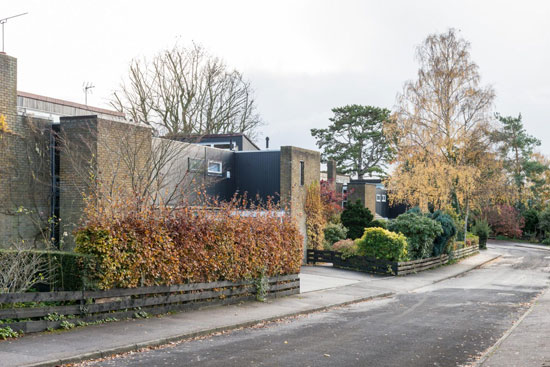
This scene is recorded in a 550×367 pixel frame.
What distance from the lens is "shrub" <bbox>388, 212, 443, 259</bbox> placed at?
30.9m

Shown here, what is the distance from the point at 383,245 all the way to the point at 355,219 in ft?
26.4

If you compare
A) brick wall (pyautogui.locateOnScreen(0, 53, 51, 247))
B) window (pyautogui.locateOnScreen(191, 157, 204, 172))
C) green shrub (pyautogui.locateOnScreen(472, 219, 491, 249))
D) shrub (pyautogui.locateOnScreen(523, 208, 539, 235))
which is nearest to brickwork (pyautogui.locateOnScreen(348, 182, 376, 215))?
green shrub (pyautogui.locateOnScreen(472, 219, 491, 249))

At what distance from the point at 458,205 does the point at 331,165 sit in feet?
32.9

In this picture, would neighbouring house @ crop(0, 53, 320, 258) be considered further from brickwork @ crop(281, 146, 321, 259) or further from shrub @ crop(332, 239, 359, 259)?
brickwork @ crop(281, 146, 321, 259)

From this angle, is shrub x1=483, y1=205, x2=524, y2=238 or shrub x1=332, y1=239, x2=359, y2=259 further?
shrub x1=483, y1=205, x2=524, y2=238

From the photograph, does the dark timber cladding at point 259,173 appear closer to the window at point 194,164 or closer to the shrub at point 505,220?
the window at point 194,164

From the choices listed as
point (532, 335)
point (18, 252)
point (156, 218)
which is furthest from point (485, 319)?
point (18, 252)

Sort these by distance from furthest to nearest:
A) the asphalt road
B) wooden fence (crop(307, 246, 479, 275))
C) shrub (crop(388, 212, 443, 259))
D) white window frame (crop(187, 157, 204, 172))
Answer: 1. shrub (crop(388, 212, 443, 259))
2. white window frame (crop(187, 157, 204, 172))
3. wooden fence (crop(307, 246, 479, 275))
4. the asphalt road

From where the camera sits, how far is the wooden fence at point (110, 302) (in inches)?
430

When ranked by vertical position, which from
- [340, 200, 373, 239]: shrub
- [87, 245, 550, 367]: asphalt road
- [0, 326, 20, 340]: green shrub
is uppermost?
[340, 200, 373, 239]: shrub

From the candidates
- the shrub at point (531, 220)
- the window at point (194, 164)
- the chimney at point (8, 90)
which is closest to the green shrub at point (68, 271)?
the chimney at point (8, 90)

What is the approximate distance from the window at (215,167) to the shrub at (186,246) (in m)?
11.7

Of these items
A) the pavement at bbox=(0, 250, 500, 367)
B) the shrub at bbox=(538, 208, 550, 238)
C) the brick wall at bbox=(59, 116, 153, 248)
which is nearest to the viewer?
the pavement at bbox=(0, 250, 500, 367)

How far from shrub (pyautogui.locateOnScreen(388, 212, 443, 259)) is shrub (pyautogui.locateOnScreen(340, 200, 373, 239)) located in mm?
4839
